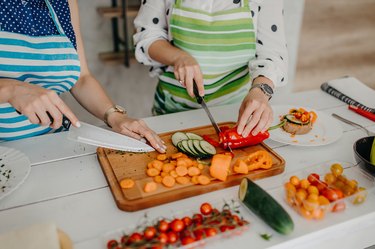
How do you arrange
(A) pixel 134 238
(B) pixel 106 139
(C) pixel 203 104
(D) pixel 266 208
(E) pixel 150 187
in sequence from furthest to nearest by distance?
(C) pixel 203 104 → (B) pixel 106 139 → (E) pixel 150 187 → (D) pixel 266 208 → (A) pixel 134 238

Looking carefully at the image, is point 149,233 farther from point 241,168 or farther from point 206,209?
point 241,168

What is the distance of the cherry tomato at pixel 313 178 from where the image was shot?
116 cm

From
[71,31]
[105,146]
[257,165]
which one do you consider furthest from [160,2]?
[257,165]

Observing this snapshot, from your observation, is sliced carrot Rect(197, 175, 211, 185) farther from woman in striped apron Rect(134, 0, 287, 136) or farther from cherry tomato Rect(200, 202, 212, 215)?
woman in striped apron Rect(134, 0, 287, 136)

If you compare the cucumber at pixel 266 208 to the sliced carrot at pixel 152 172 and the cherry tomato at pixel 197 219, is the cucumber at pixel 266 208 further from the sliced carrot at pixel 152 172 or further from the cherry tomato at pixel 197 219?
the sliced carrot at pixel 152 172

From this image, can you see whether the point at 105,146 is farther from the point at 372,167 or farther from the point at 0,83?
the point at 372,167

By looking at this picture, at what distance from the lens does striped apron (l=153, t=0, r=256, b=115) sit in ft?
5.57

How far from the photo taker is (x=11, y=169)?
1.24 m

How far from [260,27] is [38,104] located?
100 cm

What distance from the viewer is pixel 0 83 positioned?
124 centimetres

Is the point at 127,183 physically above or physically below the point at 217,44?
below

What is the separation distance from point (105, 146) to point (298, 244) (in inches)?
25.4

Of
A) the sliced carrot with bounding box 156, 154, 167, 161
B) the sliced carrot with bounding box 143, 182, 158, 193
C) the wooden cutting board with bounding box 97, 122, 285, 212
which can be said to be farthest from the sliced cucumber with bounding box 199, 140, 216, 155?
the sliced carrot with bounding box 143, 182, 158, 193

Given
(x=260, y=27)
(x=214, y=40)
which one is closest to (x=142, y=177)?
(x=214, y=40)
